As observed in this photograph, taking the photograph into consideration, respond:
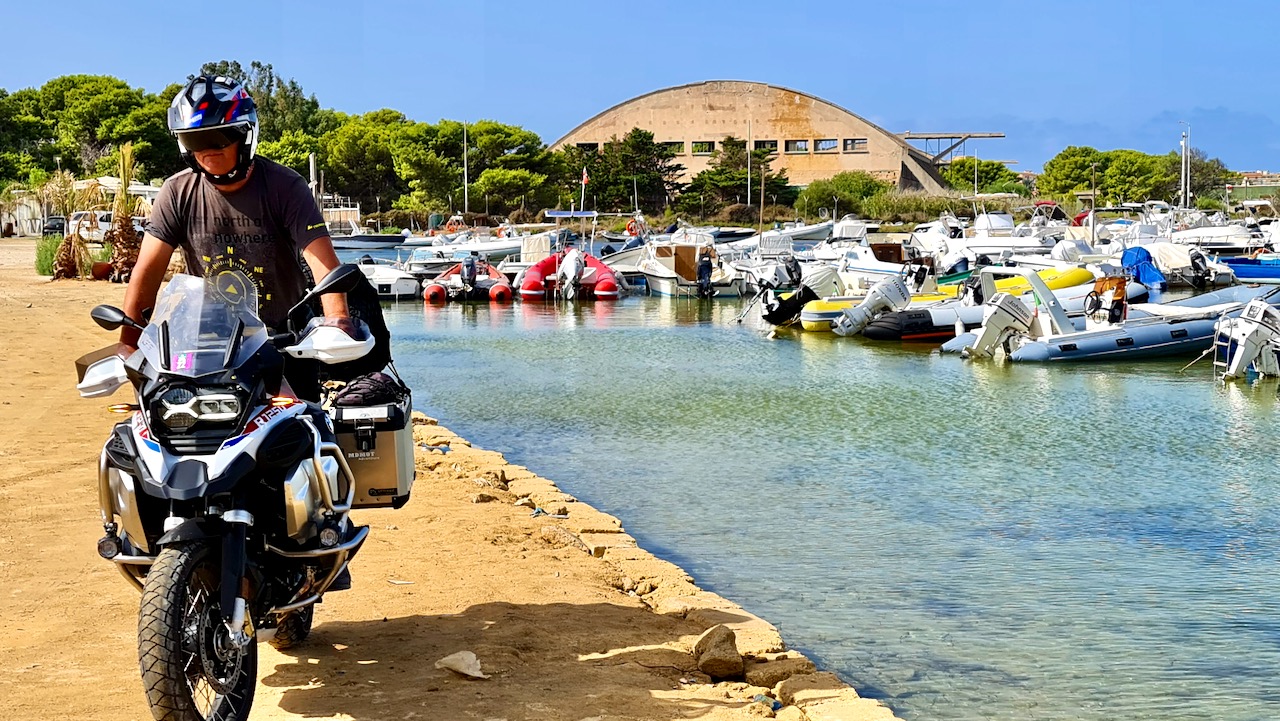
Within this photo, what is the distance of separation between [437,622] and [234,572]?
1948mm

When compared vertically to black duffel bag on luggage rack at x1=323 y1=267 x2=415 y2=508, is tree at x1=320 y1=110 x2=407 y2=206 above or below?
above

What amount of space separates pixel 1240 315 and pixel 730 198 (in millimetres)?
76381

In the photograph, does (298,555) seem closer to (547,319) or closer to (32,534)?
(32,534)

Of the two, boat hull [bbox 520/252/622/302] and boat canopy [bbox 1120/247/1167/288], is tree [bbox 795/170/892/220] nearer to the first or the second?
boat canopy [bbox 1120/247/1167/288]

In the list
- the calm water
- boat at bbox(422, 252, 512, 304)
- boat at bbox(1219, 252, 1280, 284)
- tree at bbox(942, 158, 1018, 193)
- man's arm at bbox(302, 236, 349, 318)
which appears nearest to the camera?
man's arm at bbox(302, 236, 349, 318)

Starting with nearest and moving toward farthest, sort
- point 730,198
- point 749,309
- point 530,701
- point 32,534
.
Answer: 1. point 530,701
2. point 32,534
3. point 749,309
4. point 730,198

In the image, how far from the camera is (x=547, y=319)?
3341cm

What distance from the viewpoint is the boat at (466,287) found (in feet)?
131

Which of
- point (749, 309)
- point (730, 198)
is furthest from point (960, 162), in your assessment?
point (749, 309)

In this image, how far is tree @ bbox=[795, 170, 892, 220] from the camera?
96125 mm

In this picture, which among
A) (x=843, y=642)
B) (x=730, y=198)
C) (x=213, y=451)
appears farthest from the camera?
(x=730, y=198)

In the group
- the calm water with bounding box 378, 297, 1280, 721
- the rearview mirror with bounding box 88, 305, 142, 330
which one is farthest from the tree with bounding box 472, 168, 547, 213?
the rearview mirror with bounding box 88, 305, 142, 330

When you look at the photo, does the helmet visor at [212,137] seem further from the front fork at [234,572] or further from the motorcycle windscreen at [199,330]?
the front fork at [234,572]

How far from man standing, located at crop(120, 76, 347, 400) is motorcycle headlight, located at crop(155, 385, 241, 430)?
0.65 metres
